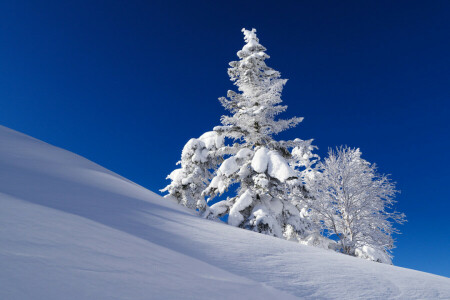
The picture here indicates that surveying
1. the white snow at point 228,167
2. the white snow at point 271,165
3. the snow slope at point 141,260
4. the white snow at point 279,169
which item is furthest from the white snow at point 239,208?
the snow slope at point 141,260

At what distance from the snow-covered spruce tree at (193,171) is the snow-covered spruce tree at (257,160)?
2.01 meters

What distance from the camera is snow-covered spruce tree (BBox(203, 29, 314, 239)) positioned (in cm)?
987

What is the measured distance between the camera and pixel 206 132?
14.8 meters

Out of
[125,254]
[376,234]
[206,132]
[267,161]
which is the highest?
[206,132]

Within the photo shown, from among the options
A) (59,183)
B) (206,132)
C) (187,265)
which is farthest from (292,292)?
(206,132)

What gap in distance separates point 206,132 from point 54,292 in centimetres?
1334

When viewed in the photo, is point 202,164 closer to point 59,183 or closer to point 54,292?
point 59,183

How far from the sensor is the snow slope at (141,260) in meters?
1.79

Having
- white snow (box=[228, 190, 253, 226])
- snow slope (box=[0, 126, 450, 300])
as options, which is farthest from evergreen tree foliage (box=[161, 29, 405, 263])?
snow slope (box=[0, 126, 450, 300])

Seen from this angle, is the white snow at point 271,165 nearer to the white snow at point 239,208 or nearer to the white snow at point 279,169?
the white snow at point 279,169

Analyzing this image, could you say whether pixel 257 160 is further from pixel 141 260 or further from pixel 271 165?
pixel 141 260

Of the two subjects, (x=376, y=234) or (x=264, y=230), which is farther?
(x=376, y=234)

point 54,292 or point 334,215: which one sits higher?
point 334,215

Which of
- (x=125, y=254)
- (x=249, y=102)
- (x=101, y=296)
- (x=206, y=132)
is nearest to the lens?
(x=101, y=296)
